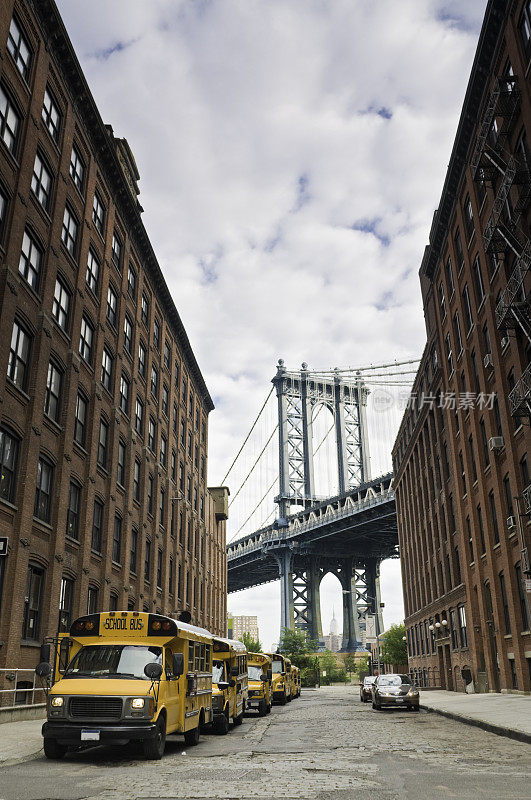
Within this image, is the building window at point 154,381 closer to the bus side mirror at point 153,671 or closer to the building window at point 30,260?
the building window at point 30,260

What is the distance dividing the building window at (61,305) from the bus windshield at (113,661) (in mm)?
16423

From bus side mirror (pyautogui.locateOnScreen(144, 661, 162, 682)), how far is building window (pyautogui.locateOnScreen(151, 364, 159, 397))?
3190 centimetres

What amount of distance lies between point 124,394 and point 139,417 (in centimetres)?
325

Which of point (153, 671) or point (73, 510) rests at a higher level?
point (73, 510)

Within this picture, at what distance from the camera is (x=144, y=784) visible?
9.30 metres

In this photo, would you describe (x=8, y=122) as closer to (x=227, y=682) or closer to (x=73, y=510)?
(x=73, y=510)

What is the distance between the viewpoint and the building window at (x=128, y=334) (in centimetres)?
3772

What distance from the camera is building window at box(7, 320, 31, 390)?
23297mm

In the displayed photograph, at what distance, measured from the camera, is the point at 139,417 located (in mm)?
40156

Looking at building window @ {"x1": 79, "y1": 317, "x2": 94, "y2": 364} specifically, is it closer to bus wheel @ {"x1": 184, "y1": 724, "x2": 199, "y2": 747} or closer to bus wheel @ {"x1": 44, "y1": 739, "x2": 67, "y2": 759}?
bus wheel @ {"x1": 184, "y1": 724, "x2": 199, "y2": 747}

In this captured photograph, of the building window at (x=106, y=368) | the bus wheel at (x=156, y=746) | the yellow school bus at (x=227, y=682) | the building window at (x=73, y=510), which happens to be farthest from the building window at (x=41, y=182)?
the bus wheel at (x=156, y=746)

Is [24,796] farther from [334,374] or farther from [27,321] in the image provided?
[334,374]

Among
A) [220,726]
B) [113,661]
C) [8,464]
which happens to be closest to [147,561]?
[8,464]

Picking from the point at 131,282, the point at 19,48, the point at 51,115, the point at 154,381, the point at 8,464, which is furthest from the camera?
the point at 154,381
